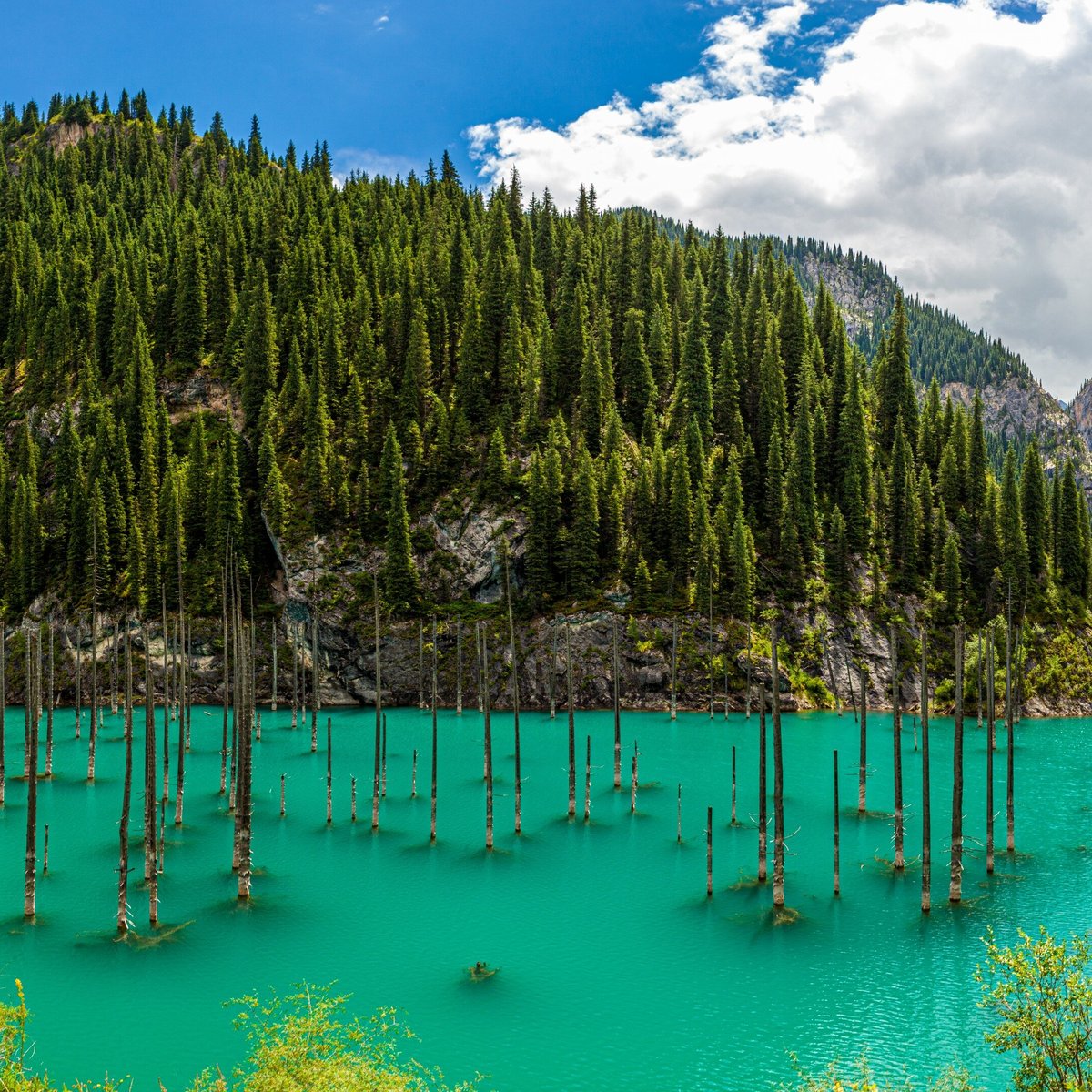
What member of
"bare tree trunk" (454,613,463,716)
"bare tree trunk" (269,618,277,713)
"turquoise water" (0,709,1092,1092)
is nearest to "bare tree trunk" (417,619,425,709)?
"bare tree trunk" (454,613,463,716)

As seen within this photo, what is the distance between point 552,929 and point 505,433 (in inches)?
4325

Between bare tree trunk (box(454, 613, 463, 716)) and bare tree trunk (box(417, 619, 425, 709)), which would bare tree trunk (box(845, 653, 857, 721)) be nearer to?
bare tree trunk (box(454, 613, 463, 716))

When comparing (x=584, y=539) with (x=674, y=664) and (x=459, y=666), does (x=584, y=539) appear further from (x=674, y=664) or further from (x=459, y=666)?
(x=459, y=666)

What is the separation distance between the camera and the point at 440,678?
12694cm

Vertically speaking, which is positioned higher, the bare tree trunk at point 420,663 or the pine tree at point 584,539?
the pine tree at point 584,539

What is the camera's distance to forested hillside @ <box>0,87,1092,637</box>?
134 meters

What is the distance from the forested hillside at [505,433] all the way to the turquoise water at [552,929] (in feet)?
182

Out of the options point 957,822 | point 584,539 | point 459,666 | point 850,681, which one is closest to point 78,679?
point 459,666

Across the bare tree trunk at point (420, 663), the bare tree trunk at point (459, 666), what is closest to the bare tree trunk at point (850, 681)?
the bare tree trunk at point (459, 666)

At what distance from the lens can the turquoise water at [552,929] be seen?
121 feet

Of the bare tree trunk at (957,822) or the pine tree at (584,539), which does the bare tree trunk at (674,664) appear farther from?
the bare tree trunk at (957,822)

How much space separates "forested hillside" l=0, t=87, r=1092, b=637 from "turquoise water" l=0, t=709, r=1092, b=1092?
55434 millimetres

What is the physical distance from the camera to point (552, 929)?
1944 inches

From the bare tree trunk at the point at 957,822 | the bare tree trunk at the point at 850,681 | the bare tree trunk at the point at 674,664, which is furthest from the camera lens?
the bare tree trunk at the point at 850,681
